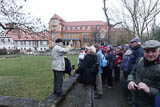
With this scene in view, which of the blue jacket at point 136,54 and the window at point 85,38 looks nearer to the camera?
the blue jacket at point 136,54

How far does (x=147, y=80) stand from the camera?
1802 mm

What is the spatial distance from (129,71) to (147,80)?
206 cm

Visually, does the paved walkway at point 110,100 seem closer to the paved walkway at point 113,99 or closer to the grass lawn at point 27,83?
the paved walkway at point 113,99

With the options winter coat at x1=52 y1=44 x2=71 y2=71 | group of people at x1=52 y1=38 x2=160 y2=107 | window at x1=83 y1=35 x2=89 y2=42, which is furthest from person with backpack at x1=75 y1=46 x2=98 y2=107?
window at x1=83 y1=35 x2=89 y2=42

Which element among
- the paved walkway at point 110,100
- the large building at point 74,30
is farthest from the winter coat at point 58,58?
the large building at point 74,30

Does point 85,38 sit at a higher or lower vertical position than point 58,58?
higher

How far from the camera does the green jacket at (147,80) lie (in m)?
1.73

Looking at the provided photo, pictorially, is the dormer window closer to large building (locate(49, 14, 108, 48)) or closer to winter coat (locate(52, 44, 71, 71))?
large building (locate(49, 14, 108, 48))

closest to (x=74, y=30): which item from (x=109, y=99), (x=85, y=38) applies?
(x=85, y=38)

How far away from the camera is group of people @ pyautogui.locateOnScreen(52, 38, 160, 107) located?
1.76 meters

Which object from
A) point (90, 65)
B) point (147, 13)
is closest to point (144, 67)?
point (90, 65)

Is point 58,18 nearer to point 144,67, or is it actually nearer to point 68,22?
point 68,22

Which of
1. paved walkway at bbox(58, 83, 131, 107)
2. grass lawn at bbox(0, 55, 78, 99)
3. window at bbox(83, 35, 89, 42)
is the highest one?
window at bbox(83, 35, 89, 42)

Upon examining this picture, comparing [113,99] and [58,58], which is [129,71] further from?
[58,58]
